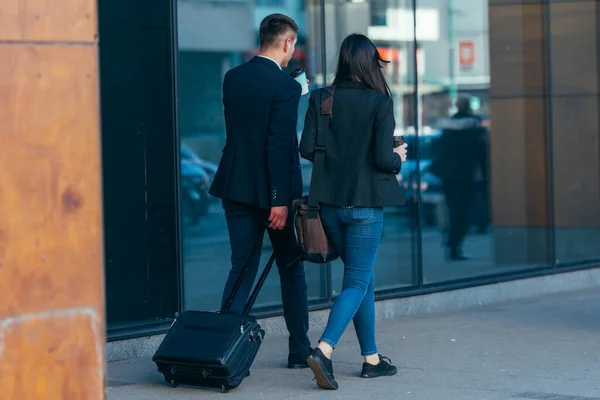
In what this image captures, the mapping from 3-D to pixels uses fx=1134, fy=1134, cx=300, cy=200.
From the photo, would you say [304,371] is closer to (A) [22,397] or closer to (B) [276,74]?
(B) [276,74]

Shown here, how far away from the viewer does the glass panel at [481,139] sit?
9.31 meters

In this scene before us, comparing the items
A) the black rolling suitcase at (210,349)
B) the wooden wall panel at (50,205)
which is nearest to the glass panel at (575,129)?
the black rolling suitcase at (210,349)

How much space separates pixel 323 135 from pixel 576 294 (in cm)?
466

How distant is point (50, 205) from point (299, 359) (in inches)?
124

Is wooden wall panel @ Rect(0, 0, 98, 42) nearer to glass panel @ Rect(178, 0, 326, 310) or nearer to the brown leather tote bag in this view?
the brown leather tote bag

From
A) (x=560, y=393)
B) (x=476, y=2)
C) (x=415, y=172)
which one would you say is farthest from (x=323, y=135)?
(x=476, y=2)

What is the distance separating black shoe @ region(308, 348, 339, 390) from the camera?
5.73 m

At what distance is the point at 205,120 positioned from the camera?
775 centimetres

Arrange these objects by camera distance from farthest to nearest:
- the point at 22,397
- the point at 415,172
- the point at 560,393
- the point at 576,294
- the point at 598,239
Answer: the point at 598,239
the point at 576,294
the point at 415,172
the point at 560,393
the point at 22,397

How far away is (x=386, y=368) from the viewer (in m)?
6.22

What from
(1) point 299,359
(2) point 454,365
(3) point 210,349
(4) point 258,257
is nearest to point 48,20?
(3) point 210,349

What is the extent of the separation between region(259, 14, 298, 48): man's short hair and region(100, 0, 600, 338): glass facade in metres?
1.33

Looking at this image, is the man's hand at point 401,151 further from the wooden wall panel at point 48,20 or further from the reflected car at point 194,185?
the wooden wall panel at point 48,20

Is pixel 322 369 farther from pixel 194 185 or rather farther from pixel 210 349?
pixel 194 185
